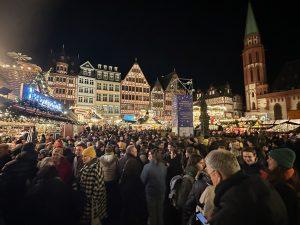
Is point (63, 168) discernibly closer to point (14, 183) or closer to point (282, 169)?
point (14, 183)

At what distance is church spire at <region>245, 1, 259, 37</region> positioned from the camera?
76706 mm

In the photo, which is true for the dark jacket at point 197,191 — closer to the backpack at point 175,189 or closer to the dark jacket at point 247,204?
the backpack at point 175,189

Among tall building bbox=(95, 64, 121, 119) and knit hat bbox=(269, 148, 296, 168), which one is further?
tall building bbox=(95, 64, 121, 119)

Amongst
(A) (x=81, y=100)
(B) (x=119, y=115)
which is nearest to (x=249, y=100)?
(B) (x=119, y=115)

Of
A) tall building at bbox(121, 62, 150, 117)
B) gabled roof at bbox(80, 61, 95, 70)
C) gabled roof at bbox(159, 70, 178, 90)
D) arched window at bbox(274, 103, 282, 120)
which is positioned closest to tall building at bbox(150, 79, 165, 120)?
tall building at bbox(121, 62, 150, 117)

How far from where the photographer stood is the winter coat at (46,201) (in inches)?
130

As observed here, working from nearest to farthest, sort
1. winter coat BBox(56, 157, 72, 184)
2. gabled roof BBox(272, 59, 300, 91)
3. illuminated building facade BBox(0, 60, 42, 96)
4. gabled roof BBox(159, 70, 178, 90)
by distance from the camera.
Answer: winter coat BBox(56, 157, 72, 184)
illuminated building facade BBox(0, 60, 42, 96)
gabled roof BBox(159, 70, 178, 90)
gabled roof BBox(272, 59, 300, 91)

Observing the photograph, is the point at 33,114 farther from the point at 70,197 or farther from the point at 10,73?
the point at 70,197

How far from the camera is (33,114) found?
1230 centimetres

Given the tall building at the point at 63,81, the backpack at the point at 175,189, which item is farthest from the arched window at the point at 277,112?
the backpack at the point at 175,189

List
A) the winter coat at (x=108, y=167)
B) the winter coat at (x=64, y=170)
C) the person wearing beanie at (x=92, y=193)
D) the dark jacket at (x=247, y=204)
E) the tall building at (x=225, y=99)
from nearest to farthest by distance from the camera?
1. the dark jacket at (x=247, y=204)
2. the person wearing beanie at (x=92, y=193)
3. the winter coat at (x=64, y=170)
4. the winter coat at (x=108, y=167)
5. the tall building at (x=225, y=99)

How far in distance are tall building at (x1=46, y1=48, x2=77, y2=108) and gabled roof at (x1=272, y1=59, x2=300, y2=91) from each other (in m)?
55.6

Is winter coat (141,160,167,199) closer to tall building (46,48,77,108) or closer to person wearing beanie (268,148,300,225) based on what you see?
person wearing beanie (268,148,300,225)

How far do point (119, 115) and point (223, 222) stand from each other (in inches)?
2126
